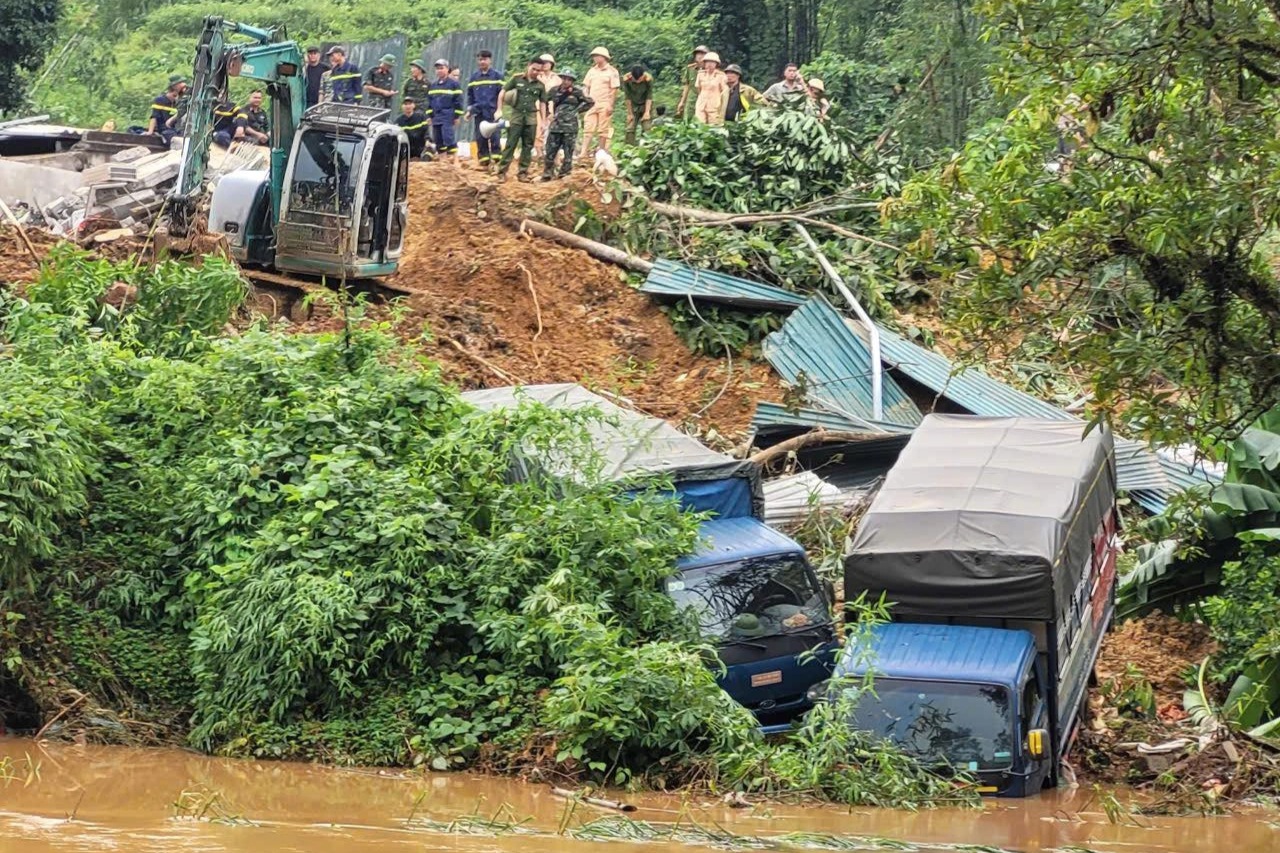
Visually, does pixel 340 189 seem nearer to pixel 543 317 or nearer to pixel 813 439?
pixel 543 317

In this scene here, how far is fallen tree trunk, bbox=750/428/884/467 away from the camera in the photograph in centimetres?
1933

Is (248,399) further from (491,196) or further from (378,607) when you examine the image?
(491,196)

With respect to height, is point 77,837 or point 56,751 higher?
point 77,837

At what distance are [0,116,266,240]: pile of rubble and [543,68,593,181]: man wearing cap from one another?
177 inches

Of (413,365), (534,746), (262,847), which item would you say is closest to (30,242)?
(413,365)

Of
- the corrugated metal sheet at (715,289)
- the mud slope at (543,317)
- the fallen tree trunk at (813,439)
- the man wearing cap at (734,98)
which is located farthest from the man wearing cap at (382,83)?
the fallen tree trunk at (813,439)

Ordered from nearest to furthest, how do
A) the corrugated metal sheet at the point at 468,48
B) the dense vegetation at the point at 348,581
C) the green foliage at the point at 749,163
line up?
the dense vegetation at the point at 348,581, the green foliage at the point at 749,163, the corrugated metal sheet at the point at 468,48

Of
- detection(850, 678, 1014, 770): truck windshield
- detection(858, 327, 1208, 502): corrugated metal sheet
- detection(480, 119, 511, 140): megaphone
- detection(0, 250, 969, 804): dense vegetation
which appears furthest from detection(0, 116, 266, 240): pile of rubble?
detection(850, 678, 1014, 770): truck windshield

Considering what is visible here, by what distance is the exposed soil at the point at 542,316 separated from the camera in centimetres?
2052

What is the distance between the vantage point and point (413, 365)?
16234mm

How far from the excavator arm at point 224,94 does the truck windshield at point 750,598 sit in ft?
31.1

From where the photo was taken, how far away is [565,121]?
2480 cm

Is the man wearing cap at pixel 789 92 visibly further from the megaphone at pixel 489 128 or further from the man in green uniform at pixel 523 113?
the megaphone at pixel 489 128

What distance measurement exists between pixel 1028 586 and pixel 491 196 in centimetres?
1271
